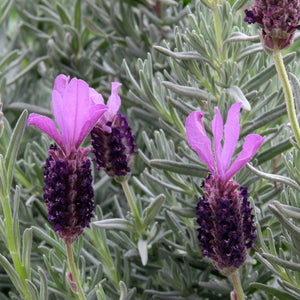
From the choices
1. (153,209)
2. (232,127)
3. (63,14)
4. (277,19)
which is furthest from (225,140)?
(63,14)

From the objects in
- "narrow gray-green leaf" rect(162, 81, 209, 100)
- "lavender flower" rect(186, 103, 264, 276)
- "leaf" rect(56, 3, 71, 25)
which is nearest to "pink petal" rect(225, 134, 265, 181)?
"lavender flower" rect(186, 103, 264, 276)

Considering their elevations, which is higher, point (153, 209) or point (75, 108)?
point (75, 108)

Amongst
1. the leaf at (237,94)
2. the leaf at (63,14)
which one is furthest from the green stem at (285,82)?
the leaf at (63,14)

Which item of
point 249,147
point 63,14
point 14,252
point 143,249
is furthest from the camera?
point 63,14

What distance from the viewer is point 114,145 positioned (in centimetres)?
77

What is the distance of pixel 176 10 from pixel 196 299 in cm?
59

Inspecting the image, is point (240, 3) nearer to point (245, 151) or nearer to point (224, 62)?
point (224, 62)

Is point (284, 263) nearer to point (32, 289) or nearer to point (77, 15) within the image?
point (32, 289)

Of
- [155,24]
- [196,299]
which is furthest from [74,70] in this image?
[196,299]

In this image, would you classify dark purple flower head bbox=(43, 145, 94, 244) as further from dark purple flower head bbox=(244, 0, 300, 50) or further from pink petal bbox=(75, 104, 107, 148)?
dark purple flower head bbox=(244, 0, 300, 50)

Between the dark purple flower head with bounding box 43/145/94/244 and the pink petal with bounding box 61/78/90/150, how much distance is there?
0.03 m

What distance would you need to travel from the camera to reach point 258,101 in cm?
92

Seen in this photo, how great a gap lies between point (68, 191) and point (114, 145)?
0.36 ft

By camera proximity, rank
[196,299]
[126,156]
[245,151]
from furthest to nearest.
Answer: [196,299] → [126,156] → [245,151]
